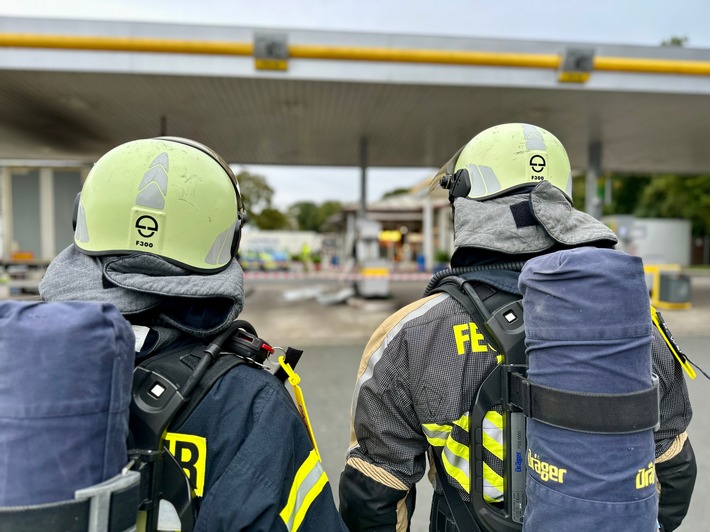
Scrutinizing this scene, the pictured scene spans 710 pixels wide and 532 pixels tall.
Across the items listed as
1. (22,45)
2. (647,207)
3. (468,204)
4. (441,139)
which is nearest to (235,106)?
(22,45)

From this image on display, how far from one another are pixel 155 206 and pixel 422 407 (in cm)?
86

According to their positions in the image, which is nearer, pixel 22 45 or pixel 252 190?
pixel 22 45

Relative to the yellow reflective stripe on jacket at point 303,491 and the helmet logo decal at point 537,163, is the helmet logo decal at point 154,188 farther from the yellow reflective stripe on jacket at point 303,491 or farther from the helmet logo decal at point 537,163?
the helmet logo decal at point 537,163

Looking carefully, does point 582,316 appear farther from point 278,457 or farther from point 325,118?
point 325,118

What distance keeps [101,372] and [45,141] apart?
1317 cm

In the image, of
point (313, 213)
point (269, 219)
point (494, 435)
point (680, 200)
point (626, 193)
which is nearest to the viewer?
point (494, 435)

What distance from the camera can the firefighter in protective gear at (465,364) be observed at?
1.25m

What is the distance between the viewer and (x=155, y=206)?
1.07 meters

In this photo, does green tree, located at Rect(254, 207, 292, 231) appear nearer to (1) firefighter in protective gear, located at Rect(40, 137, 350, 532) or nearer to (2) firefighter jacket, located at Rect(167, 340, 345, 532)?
(1) firefighter in protective gear, located at Rect(40, 137, 350, 532)

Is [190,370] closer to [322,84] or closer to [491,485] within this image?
[491,485]

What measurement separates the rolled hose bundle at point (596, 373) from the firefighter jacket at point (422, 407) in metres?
0.31

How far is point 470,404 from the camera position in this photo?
124 cm

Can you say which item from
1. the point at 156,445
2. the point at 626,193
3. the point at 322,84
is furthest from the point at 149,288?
the point at 626,193

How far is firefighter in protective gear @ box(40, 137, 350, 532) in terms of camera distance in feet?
3.16
